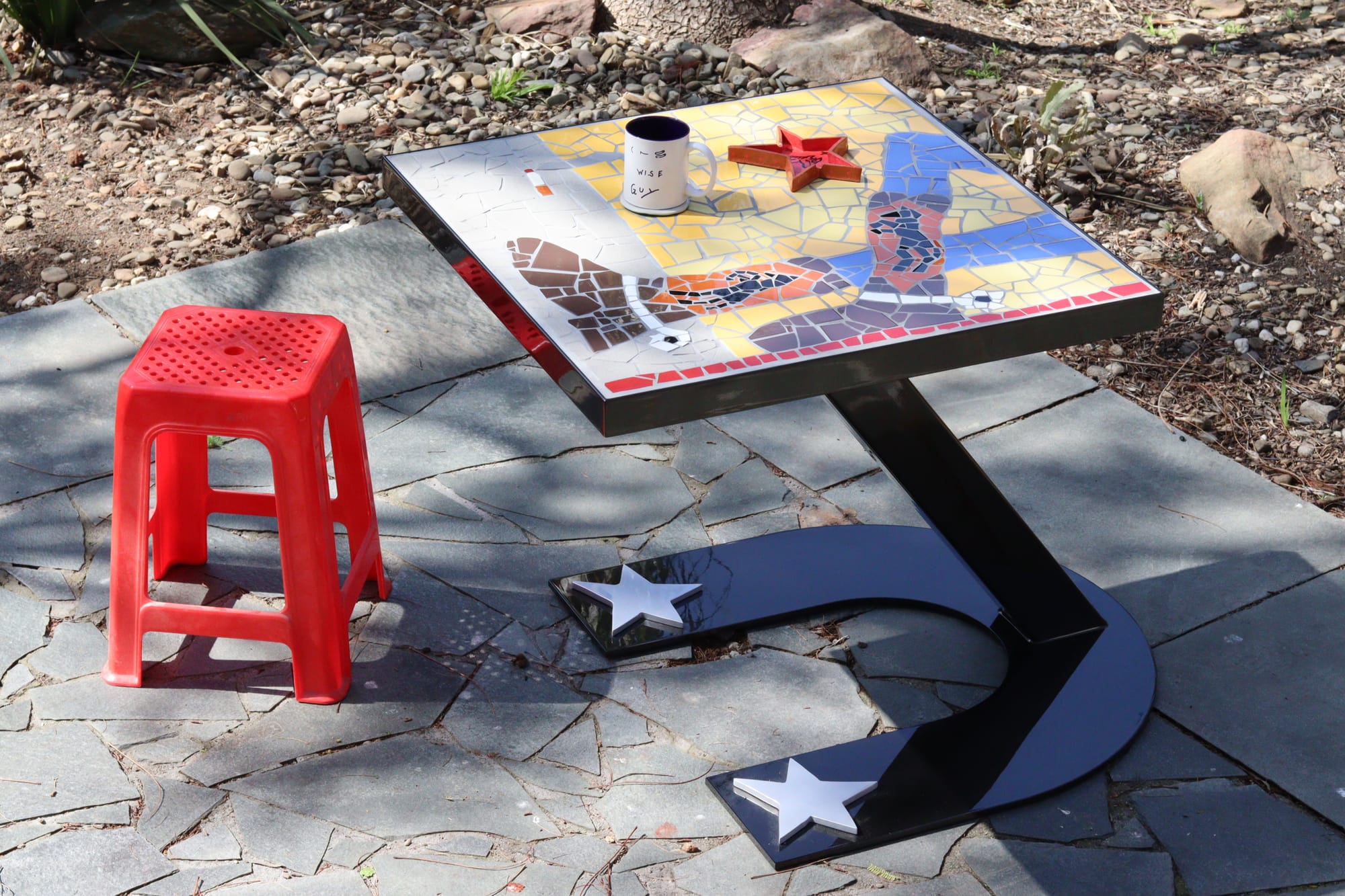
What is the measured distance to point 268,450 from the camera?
248 centimetres

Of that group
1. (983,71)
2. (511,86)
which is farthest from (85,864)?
(983,71)

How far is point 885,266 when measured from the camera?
2.25 meters

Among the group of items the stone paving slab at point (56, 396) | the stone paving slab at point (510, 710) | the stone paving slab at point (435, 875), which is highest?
the stone paving slab at point (56, 396)

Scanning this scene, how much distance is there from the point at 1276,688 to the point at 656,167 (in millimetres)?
1621

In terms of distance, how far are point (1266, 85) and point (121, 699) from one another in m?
4.65

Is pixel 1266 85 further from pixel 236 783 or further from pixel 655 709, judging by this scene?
pixel 236 783

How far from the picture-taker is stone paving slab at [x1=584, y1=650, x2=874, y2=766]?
257 centimetres

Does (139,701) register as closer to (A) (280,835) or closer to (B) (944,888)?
(A) (280,835)

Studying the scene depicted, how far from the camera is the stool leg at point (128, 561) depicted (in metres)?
2.37

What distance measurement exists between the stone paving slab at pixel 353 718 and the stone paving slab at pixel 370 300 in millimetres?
1081

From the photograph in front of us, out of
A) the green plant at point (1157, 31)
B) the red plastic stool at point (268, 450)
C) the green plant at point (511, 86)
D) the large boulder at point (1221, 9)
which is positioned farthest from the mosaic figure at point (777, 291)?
the large boulder at point (1221, 9)

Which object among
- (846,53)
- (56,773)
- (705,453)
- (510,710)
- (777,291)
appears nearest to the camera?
(777,291)

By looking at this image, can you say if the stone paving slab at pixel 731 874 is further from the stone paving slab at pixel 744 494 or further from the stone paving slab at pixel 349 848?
the stone paving slab at pixel 744 494

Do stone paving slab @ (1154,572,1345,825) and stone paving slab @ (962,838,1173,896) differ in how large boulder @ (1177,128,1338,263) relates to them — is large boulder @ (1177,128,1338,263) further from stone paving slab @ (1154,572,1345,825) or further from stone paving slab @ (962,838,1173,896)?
stone paving slab @ (962,838,1173,896)
